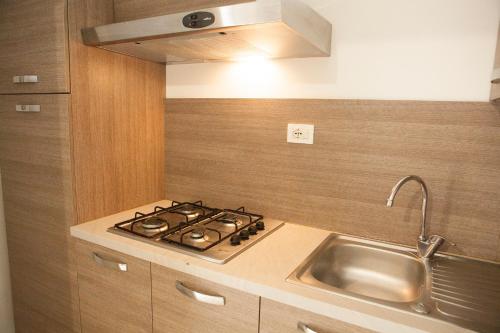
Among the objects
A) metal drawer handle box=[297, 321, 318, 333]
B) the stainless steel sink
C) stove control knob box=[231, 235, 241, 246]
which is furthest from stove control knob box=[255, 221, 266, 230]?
metal drawer handle box=[297, 321, 318, 333]

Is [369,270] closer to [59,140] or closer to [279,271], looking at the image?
[279,271]

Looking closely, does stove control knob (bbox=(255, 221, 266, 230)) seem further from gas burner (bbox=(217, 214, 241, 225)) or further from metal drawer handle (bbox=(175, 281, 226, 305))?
metal drawer handle (bbox=(175, 281, 226, 305))

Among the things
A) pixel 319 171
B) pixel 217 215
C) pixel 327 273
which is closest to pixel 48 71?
pixel 217 215

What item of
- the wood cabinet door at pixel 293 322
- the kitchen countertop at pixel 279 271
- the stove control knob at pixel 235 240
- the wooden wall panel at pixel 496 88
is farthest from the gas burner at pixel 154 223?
the wooden wall panel at pixel 496 88

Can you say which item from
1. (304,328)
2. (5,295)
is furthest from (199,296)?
(5,295)

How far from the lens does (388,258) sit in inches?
49.2

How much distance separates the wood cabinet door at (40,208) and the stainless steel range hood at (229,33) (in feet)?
1.19

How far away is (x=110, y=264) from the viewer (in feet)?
4.10

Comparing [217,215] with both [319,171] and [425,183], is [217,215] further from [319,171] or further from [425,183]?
[425,183]

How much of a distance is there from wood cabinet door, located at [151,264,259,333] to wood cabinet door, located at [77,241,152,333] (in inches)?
2.5

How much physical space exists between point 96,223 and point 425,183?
135cm

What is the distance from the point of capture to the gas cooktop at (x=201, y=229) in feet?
3.79

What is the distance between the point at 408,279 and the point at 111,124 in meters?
1.39

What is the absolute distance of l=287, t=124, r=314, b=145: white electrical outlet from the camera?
140 centimetres
